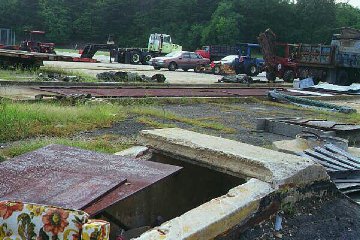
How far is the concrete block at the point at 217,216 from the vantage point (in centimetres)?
313

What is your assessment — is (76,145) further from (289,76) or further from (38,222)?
(289,76)

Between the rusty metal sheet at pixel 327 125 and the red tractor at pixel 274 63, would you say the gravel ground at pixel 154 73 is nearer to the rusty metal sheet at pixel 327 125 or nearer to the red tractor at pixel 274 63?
the red tractor at pixel 274 63

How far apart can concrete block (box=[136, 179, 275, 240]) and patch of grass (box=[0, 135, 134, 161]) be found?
3.02 meters

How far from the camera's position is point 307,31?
75562mm

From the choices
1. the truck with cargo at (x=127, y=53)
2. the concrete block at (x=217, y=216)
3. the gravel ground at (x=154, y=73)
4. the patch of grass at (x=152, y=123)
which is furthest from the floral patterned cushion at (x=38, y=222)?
the truck with cargo at (x=127, y=53)

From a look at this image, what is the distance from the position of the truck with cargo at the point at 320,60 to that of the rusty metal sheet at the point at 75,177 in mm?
22617

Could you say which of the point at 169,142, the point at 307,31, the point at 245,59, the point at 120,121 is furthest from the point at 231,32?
the point at 169,142

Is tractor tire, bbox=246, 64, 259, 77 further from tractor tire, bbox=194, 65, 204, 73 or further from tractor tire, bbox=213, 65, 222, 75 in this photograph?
tractor tire, bbox=194, 65, 204, 73

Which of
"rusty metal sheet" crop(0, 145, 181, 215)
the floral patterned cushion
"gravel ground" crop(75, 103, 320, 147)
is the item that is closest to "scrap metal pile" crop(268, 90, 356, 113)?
"gravel ground" crop(75, 103, 320, 147)

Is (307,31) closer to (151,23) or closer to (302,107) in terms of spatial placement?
(151,23)

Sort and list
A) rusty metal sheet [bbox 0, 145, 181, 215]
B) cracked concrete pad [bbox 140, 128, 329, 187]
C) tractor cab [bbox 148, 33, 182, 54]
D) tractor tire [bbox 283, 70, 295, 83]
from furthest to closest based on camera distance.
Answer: tractor cab [bbox 148, 33, 182, 54]
tractor tire [bbox 283, 70, 295, 83]
cracked concrete pad [bbox 140, 128, 329, 187]
rusty metal sheet [bbox 0, 145, 181, 215]

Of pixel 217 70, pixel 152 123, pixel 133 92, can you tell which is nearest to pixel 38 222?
pixel 152 123

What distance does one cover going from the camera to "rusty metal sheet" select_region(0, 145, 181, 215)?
3396mm

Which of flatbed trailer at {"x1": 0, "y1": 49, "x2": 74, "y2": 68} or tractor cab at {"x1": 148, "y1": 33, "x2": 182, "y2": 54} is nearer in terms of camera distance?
flatbed trailer at {"x1": 0, "y1": 49, "x2": 74, "y2": 68}
